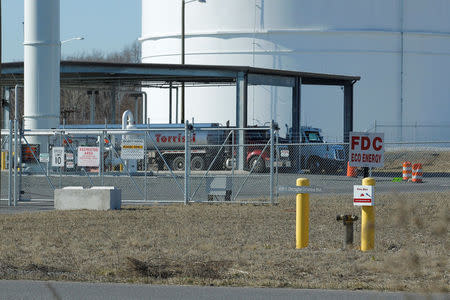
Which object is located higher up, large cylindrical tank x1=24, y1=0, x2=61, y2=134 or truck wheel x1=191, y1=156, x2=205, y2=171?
large cylindrical tank x1=24, y1=0, x2=61, y2=134

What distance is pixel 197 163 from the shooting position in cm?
4003

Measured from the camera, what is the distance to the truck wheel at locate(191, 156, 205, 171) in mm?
39284

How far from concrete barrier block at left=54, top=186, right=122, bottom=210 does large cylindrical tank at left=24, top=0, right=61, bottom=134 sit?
38.9 feet

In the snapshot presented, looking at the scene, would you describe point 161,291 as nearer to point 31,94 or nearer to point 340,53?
point 31,94

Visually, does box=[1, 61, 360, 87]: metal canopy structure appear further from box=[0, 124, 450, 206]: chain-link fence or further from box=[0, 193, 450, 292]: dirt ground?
box=[0, 193, 450, 292]: dirt ground

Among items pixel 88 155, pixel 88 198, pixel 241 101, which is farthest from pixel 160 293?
pixel 241 101

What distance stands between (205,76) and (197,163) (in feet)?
14.6

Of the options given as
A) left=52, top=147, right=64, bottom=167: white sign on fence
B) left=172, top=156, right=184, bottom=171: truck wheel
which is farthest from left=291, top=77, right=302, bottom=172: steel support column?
left=52, top=147, right=64, bottom=167: white sign on fence

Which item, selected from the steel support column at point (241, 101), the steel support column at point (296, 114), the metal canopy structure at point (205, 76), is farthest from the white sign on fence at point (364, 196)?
the steel support column at point (296, 114)

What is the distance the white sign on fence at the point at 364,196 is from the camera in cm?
1241

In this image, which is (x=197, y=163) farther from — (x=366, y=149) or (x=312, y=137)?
(x=366, y=149)

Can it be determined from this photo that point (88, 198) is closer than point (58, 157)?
Yes

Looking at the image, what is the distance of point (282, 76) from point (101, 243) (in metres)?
30.5

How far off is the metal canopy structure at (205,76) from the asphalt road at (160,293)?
28.5 m
